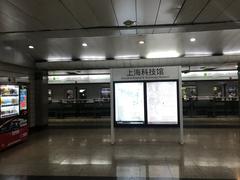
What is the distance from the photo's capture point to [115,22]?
514 centimetres

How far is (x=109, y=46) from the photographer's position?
8906 millimetres

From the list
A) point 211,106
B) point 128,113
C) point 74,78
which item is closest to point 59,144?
point 128,113

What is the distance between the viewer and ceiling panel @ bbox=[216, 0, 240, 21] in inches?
165

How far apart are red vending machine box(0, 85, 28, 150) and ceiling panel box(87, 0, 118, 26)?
393cm

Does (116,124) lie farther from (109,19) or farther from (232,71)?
(232,71)

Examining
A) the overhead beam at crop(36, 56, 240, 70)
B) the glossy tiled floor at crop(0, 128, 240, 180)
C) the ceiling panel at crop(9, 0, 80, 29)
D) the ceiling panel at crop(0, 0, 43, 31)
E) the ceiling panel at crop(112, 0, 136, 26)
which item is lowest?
the glossy tiled floor at crop(0, 128, 240, 180)

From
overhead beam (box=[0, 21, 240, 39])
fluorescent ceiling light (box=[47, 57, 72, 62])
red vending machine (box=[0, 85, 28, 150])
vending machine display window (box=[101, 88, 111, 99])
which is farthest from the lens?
vending machine display window (box=[101, 88, 111, 99])

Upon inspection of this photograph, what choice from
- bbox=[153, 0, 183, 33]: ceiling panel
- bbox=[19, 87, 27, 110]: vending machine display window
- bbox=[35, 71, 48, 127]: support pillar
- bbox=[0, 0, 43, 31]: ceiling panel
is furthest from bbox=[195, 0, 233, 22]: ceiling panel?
bbox=[35, 71, 48, 127]: support pillar

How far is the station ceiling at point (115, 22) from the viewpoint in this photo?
4.13 m

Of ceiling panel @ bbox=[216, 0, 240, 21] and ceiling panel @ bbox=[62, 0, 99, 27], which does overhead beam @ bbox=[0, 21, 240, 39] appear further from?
ceiling panel @ bbox=[62, 0, 99, 27]

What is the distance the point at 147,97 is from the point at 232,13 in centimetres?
340

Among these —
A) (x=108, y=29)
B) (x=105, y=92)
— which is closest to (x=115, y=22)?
(x=108, y=29)

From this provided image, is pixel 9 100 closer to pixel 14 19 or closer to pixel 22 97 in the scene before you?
pixel 22 97

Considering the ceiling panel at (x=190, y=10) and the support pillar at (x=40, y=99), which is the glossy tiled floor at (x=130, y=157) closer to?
the support pillar at (x=40, y=99)
